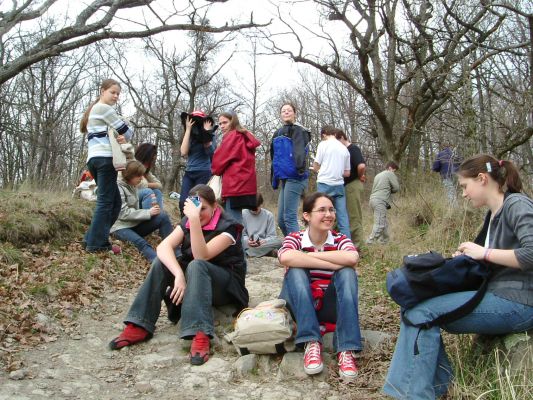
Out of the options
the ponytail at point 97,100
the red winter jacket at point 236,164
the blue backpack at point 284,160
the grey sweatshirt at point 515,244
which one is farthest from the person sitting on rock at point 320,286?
the ponytail at point 97,100

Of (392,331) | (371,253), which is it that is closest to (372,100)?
(371,253)

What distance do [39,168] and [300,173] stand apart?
57.7ft

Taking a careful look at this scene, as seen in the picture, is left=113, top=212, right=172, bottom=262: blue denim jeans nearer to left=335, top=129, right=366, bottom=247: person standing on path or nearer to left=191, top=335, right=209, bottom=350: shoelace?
left=335, top=129, right=366, bottom=247: person standing on path

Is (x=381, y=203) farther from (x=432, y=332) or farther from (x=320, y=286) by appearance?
(x=432, y=332)

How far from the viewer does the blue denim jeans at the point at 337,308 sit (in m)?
3.30

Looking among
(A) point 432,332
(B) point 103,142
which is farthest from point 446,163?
(A) point 432,332

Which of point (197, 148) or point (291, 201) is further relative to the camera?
point (197, 148)

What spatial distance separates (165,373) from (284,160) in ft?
10.9

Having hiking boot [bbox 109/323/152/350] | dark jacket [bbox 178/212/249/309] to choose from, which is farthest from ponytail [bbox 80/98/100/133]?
hiking boot [bbox 109/323/152/350]

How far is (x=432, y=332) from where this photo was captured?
8.82 ft

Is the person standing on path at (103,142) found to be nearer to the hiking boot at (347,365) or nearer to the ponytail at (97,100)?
the ponytail at (97,100)

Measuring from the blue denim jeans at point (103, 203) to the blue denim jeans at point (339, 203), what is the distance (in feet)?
8.42

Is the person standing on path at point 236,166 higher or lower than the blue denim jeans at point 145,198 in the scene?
higher

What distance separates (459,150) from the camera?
285 inches
